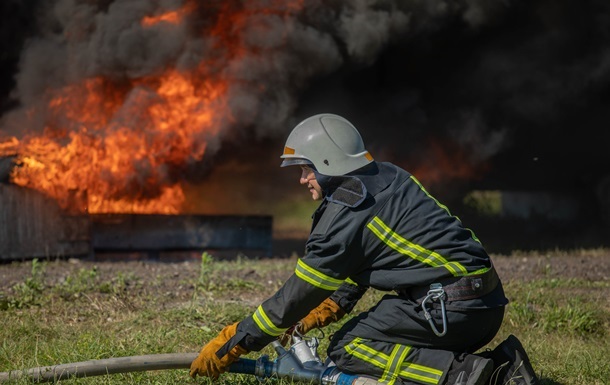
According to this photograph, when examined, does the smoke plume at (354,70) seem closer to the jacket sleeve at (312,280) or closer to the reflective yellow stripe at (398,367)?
the jacket sleeve at (312,280)

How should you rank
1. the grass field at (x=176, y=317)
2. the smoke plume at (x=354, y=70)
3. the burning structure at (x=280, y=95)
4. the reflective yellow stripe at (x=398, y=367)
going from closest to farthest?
the reflective yellow stripe at (x=398, y=367) < the grass field at (x=176, y=317) < the burning structure at (x=280, y=95) < the smoke plume at (x=354, y=70)

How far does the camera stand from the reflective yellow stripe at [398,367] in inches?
151

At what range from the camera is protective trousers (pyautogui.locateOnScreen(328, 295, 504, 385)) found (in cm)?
385

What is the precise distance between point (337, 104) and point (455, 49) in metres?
2.68

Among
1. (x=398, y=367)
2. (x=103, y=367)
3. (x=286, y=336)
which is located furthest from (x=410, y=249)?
(x=103, y=367)

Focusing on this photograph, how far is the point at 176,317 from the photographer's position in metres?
5.83

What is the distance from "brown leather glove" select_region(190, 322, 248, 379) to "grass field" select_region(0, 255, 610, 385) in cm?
36

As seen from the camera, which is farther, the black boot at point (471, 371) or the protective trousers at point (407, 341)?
the protective trousers at point (407, 341)

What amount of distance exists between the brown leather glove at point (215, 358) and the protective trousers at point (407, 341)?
0.57 meters

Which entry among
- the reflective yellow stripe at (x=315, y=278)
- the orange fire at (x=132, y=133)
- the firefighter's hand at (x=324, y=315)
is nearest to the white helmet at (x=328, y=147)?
the reflective yellow stripe at (x=315, y=278)

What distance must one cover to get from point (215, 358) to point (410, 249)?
1111mm

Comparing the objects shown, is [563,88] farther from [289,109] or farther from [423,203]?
[423,203]

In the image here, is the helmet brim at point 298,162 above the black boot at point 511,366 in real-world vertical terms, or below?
above

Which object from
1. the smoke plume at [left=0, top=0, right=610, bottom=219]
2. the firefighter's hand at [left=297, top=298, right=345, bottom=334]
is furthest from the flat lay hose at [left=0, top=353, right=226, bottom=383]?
the smoke plume at [left=0, top=0, right=610, bottom=219]
